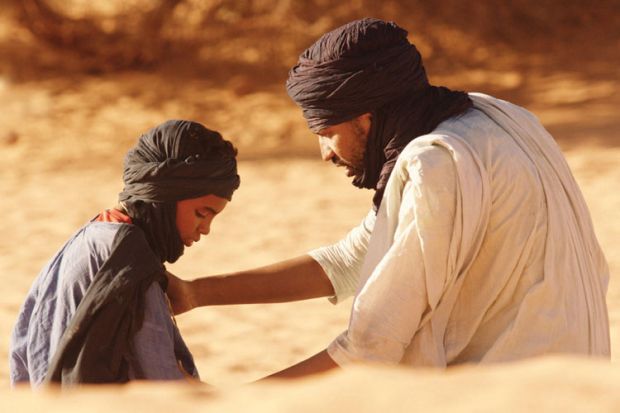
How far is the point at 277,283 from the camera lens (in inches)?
153

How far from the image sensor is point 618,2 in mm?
14680

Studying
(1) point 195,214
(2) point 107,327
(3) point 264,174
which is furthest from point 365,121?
(3) point 264,174

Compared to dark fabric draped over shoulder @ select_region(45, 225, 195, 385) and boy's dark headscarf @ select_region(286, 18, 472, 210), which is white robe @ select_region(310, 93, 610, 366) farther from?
dark fabric draped over shoulder @ select_region(45, 225, 195, 385)

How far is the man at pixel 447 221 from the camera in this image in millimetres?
3111

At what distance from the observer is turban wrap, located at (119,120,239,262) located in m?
3.33

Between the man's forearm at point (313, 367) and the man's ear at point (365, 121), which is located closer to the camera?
the man's forearm at point (313, 367)

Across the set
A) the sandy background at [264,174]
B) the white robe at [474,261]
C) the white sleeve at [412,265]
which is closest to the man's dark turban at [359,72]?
the white robe at [474,261]

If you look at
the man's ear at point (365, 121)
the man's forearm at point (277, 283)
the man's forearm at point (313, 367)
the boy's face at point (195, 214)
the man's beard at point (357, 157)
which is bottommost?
the man's forearm at point (313, 367)

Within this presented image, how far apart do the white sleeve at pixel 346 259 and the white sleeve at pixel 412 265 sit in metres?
0.71

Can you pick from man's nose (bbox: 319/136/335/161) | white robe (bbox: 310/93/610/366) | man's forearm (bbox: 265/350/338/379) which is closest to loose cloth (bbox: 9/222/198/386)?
man's forearm (bbox: 265/350/338/379)

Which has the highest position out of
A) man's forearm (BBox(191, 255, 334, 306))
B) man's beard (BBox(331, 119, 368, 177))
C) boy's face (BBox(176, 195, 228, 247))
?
man's beard (BBox(331, 119, 368, 177))

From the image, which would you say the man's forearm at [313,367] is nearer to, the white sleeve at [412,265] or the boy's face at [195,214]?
the white sleeve at [412,265]

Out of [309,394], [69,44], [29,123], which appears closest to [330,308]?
[309,394]

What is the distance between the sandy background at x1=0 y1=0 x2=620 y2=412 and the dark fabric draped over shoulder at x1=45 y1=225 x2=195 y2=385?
81 cm
